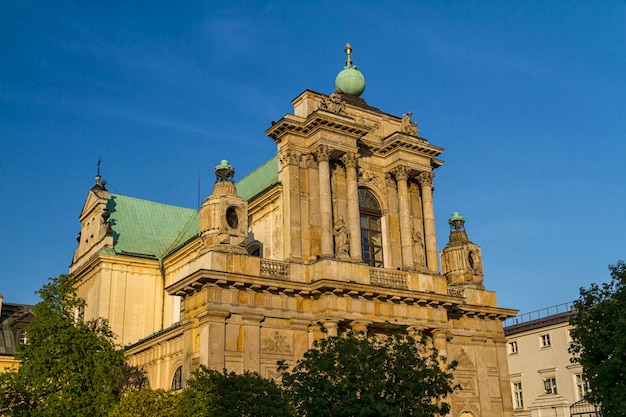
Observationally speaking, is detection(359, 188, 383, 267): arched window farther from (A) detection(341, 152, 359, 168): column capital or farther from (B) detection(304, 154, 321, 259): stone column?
(B) detection(304, 154, 321, 259): stone column

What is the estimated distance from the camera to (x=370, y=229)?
36125mm

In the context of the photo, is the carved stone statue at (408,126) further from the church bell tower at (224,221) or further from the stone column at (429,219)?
the church bell tower at (224,221)

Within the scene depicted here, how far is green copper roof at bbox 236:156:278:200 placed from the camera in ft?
122

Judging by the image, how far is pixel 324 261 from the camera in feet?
103

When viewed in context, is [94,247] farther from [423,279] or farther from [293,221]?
[423,279]

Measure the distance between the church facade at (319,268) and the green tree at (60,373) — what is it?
3499 millimetres

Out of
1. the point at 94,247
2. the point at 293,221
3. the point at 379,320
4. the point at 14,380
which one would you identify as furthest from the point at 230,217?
the point at 94,247

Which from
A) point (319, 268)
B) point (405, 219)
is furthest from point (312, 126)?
point (319, 268)

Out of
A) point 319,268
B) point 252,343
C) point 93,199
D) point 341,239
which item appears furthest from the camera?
point 93,199

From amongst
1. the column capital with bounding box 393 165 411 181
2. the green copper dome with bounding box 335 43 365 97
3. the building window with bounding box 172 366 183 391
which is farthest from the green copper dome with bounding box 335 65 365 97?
the building window with bounding box 172 366 183 391

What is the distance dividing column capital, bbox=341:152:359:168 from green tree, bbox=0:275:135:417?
13125 millimetres

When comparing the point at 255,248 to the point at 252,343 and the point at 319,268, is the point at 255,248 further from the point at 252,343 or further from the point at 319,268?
the point at 252,343

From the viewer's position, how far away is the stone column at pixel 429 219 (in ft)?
118

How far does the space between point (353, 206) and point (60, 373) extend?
14451mm
